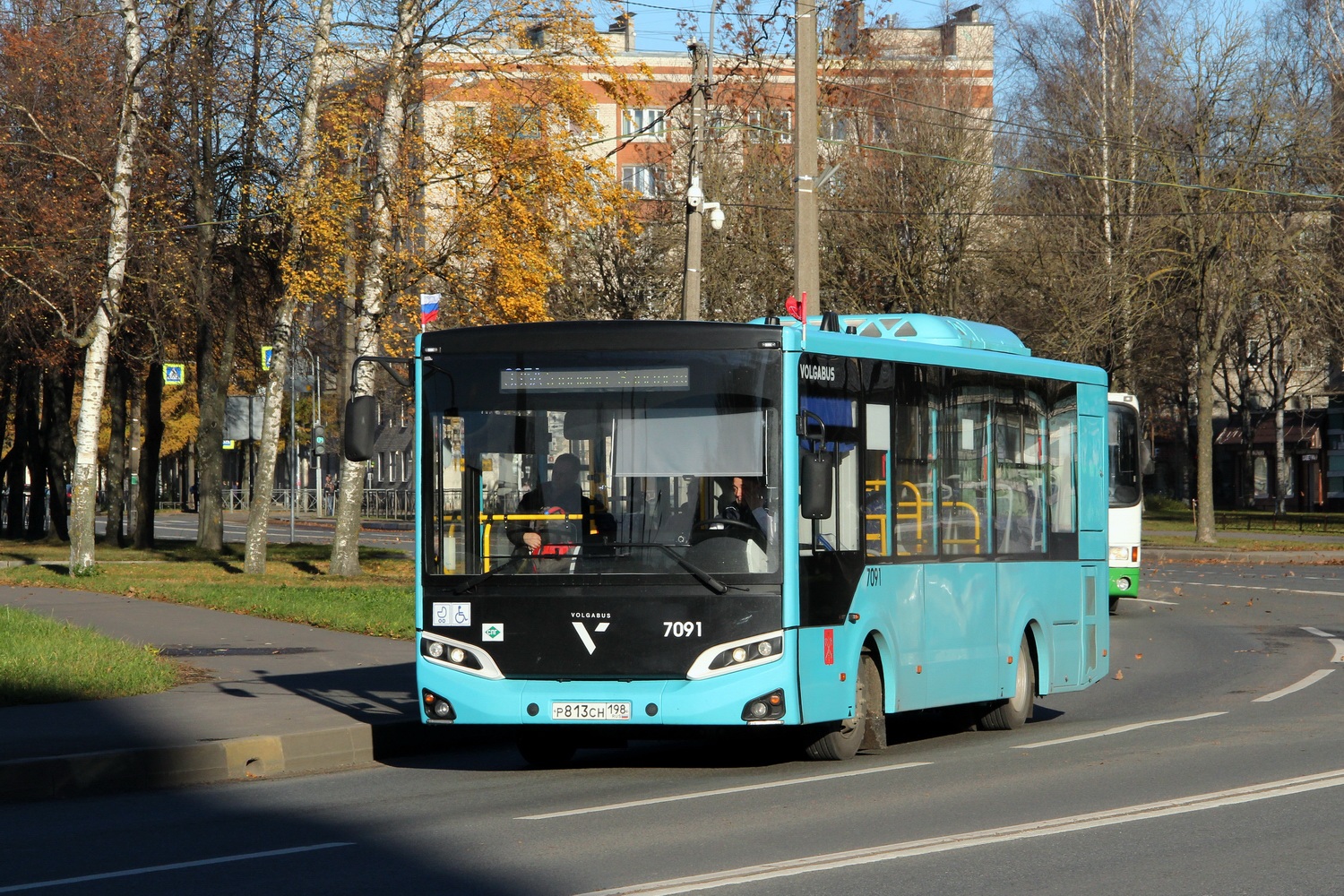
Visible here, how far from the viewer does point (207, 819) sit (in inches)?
365

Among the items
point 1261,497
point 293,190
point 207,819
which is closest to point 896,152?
point 293,190

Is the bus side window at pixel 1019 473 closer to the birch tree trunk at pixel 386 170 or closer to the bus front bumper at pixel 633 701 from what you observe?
the bus front bumper at pixel 633 701

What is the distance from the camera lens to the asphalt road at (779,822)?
7176 millimetres

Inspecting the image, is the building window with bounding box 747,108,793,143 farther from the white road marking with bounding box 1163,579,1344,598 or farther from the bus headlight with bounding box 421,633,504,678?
the bus headlight with bounding box 421,633,504,678

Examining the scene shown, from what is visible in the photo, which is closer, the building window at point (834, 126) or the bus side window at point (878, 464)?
the bus side window at point (878, 464)

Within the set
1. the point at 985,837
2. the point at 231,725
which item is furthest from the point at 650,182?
the point at 985,837

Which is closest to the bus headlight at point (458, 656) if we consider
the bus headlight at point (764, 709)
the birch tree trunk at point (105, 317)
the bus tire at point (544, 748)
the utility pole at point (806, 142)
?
the bus tire at point (544, 748)

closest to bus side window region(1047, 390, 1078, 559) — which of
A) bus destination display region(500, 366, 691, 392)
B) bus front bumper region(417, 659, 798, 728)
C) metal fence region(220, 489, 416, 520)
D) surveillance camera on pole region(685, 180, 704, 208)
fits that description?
bus front bumper region(417, 659, 798, 728)

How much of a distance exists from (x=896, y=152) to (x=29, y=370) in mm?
19787

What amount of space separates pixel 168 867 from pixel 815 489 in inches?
164

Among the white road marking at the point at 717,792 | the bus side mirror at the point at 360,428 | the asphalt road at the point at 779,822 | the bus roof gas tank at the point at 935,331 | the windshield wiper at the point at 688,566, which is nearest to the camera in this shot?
the asphalt road at the point at 779,822

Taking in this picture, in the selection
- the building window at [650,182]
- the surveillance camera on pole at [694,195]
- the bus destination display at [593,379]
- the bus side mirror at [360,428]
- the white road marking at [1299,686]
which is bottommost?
the white road marking at [1299,686]

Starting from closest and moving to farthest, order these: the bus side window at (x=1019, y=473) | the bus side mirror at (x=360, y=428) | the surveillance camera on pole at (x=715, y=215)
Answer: the bus side mirror at (x=360, y=428)
the bus side window at (x=1019, y=473)
the surveillance camera on pole at (x=715, y=215)

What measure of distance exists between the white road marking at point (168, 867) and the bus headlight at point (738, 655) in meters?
2.62
